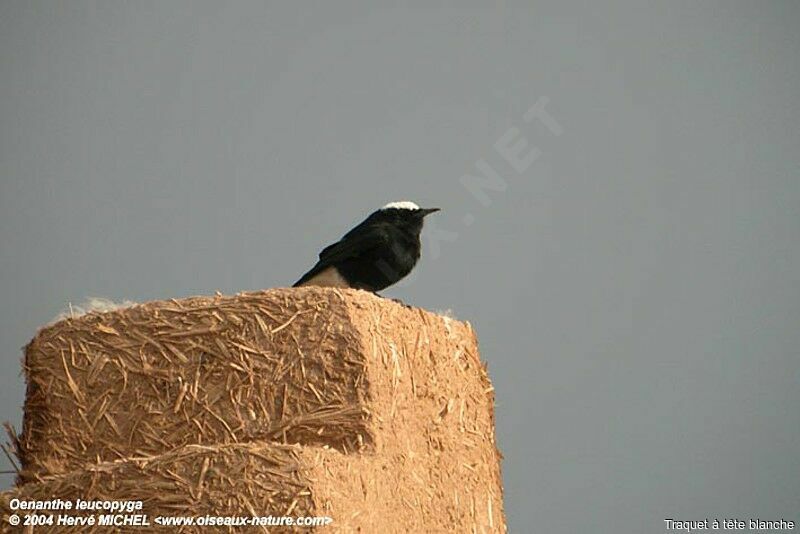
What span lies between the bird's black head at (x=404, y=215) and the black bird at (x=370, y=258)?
0.04ft

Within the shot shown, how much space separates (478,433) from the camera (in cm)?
382

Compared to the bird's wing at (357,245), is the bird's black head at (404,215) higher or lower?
higher

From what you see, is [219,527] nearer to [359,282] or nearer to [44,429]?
[44,429]

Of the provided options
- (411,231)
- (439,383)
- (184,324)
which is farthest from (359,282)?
(184,324)

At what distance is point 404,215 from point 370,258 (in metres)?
0.26

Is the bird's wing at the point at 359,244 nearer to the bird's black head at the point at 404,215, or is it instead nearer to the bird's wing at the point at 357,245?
the bird's wing at the point at 357,245

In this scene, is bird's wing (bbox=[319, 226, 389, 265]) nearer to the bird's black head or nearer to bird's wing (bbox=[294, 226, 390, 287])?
bird's wing (bbox=[294, 226, 390, 287])

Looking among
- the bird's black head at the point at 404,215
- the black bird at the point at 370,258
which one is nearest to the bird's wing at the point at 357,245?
the black bird at the point at 370,258

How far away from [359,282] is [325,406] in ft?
3.54

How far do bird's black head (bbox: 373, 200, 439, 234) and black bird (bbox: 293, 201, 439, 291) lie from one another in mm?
11

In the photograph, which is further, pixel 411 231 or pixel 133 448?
pixel 411 231

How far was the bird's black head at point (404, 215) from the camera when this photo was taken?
4.33 m

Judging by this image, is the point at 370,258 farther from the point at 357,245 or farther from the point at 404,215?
the point at 404,215

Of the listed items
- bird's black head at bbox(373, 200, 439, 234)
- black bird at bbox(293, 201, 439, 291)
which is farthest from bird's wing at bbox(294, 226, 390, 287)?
bird's black head at bbox(373, 200, 439, 234)
